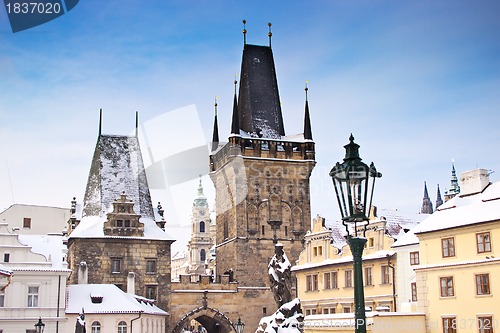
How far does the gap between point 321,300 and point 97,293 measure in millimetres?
12960

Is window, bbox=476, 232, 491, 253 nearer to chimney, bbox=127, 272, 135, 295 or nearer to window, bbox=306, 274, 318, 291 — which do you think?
window, bbox=306, 274, 318, 291

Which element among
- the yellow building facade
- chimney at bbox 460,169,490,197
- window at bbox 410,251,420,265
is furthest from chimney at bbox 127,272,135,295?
chimney at bbox 460,169,490,197

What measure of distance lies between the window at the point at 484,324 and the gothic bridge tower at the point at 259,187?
26.1 meters

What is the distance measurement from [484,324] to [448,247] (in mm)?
3480

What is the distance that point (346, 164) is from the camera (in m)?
9.17

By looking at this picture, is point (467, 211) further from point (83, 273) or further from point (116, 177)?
point (116, 177)

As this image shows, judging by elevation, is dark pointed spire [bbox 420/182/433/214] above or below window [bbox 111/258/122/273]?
above

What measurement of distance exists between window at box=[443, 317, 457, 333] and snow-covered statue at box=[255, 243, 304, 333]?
20.7ft

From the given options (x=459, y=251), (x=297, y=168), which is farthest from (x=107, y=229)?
(x=459, y=251)

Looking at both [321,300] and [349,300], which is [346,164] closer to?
[349,300]

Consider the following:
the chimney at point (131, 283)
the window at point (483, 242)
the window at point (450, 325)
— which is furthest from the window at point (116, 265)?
the window at point (483, 242)

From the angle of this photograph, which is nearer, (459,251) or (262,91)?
(459,251)

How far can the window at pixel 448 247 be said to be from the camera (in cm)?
2885

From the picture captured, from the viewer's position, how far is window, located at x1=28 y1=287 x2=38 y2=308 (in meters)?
37.4
